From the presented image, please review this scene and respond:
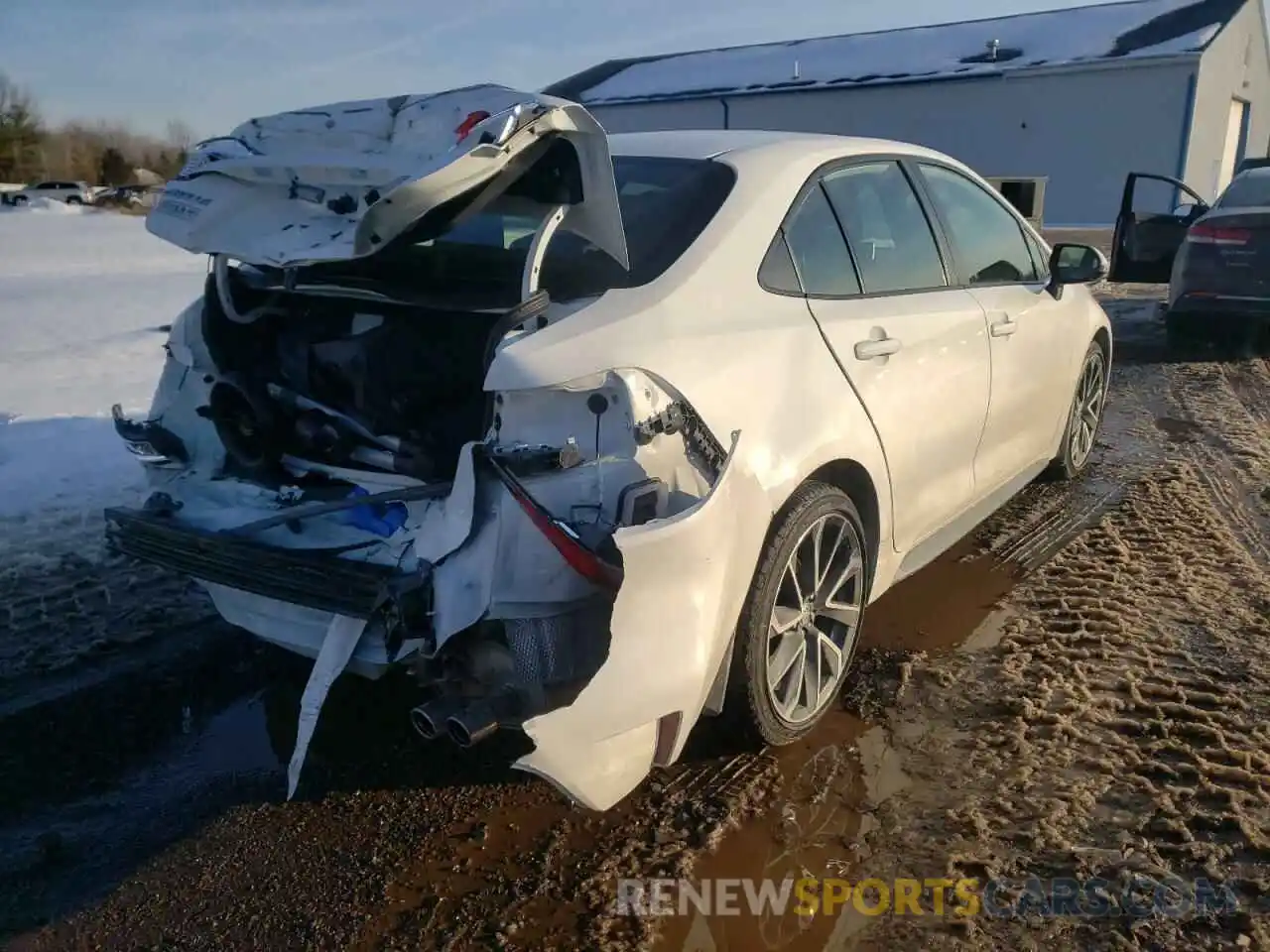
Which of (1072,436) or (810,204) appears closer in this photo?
(810,204)

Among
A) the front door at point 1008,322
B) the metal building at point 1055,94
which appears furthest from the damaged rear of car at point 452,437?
the metal building at point 1055,94

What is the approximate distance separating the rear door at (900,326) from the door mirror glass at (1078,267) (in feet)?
3.35

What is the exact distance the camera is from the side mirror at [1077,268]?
4.56 m

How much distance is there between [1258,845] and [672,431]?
1867 millimetres

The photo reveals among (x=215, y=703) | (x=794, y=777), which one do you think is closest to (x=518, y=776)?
(x=794, y=777)

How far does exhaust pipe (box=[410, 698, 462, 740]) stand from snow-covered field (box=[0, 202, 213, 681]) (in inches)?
77.4

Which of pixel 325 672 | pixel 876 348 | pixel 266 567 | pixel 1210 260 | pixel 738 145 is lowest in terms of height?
pixel 1210 260

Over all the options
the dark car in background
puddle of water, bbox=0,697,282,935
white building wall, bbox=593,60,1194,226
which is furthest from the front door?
white building wall, bbox=593,60,1194,226

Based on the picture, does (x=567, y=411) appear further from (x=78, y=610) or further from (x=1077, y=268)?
(x=1077, y=268)

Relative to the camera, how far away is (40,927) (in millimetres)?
2383

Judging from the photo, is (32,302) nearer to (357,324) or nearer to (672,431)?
(357,324)

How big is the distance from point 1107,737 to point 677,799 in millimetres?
1376

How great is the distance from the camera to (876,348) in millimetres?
3133

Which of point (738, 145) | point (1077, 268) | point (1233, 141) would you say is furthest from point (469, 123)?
point (1233, 141)
